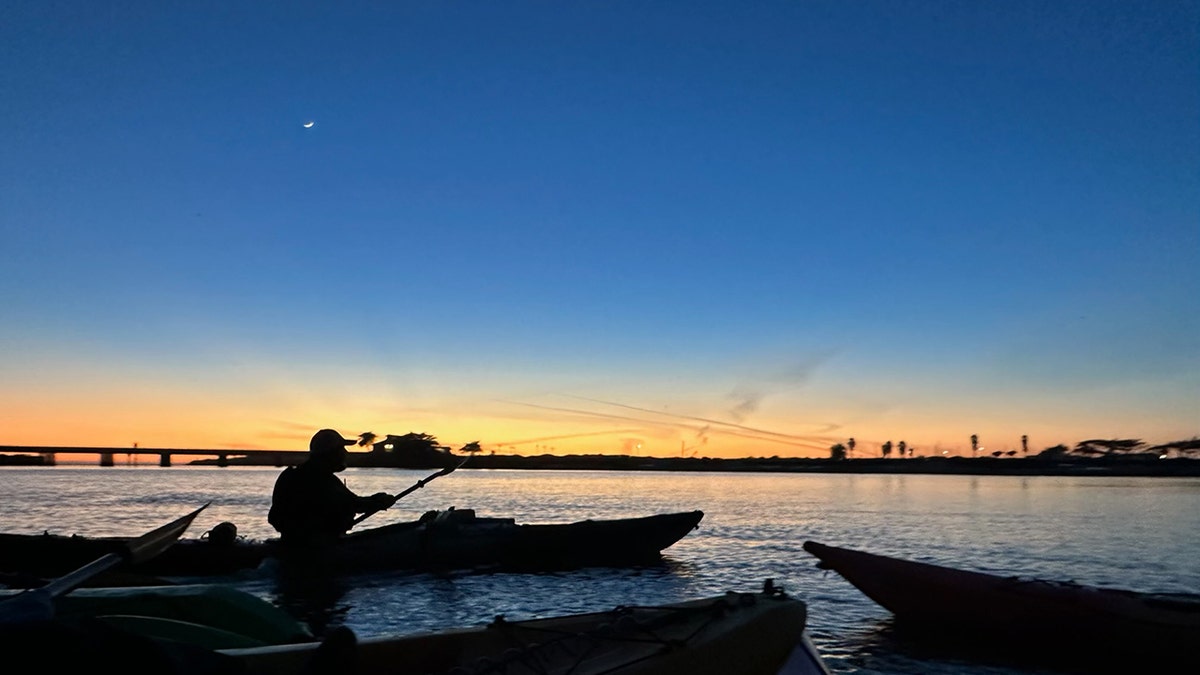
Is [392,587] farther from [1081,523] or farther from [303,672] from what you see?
A: [1081,523]

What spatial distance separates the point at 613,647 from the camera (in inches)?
215

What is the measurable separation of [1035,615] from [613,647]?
8.04 meters

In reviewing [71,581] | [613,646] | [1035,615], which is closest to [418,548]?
[1035,615]

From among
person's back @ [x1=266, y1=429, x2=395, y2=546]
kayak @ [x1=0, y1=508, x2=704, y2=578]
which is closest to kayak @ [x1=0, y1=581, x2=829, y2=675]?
kayak @ [x1=0, y1=508, x2=704, y2=578]

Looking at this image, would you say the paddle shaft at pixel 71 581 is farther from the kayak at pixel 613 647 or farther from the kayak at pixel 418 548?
the kayak at pixel 418 548

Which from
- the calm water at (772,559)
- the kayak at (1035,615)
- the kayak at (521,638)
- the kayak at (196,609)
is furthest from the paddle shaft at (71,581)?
the kayak at (1035,615)

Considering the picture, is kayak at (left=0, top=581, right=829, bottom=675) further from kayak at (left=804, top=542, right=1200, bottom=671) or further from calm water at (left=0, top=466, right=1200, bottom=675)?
kayak at (left=804, top=542, right=1200, bottom=671)

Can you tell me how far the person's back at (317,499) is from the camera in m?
12.9

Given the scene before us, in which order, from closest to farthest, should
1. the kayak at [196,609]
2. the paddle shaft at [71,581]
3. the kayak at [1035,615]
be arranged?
the paddle shaft at [71,581], the kayak at [196,609], the kayak at [1035,615]

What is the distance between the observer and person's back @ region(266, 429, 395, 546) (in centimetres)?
1287

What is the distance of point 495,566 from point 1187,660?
38.0ft

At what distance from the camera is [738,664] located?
221 inches

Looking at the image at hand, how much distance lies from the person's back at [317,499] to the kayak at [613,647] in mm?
7865

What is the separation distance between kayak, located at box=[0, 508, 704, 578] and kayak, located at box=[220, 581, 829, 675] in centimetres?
769
